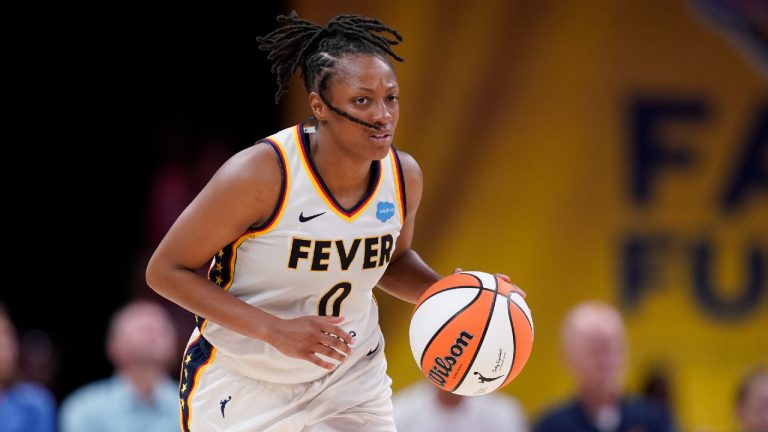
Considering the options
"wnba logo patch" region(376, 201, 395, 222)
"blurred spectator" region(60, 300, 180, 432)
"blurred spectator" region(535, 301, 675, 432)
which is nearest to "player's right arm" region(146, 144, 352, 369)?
"wnba logo patch" region(376, 201, 395, 222)

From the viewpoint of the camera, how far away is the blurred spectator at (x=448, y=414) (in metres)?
7.32

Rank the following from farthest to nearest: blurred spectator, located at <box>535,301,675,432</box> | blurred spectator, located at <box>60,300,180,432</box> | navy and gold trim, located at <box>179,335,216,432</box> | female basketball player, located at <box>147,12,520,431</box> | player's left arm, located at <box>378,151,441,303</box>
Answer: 1. blurred spectator, located at <box>60,300,180,432</box>
2. blurred spectator, located at <box>535,301,675,432</box>
3. player's left arm, located at <box>378,151,441,303</box>
4. navy and gold trim, located at <box>179,335,216,432</box>
5. female basketball player, located at <box>147,12,520,431</box>

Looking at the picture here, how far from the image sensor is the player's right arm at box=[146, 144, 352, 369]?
164 inches

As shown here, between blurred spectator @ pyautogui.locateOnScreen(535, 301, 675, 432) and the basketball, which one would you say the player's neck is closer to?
the basketball

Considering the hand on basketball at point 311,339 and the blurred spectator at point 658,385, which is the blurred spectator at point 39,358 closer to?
the blurred spectator at point 658,385

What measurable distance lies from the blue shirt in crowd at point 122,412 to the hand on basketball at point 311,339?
142 inches

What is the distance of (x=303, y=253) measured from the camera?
173 inches

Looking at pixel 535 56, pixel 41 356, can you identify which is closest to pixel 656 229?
pixel 535 56

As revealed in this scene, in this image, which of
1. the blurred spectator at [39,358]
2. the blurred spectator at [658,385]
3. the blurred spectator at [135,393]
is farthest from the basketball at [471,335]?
the blurred spectator at [39,358]

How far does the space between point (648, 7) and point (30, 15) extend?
4.39m

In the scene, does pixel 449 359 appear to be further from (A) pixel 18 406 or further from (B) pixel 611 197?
(B) pixel 611 197

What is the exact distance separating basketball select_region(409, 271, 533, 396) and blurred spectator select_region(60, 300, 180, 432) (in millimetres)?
3330

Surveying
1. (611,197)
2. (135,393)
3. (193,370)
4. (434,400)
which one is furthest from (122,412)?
(611,197)

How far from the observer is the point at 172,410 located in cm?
763
